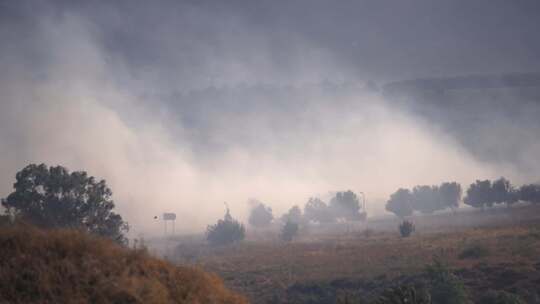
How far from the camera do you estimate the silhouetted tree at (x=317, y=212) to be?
524ft

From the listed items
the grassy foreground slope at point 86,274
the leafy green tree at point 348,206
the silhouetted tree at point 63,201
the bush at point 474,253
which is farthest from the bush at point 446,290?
the leafy green tree at point 348,206

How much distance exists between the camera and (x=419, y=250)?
53219mm

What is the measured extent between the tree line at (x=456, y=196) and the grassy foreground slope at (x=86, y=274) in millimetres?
135019

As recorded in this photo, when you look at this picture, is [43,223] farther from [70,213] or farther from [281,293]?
[281,293]

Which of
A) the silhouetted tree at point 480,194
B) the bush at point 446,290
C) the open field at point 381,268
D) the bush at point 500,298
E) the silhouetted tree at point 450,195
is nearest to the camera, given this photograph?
the bush at point 500,298

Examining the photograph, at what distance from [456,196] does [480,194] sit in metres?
13.0

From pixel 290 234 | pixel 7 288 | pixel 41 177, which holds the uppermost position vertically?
pixel 41 177

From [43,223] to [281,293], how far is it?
23363 mm

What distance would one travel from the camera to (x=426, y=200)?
14688 cm

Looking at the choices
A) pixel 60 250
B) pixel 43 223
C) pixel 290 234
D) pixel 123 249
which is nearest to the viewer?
pixel 60 250

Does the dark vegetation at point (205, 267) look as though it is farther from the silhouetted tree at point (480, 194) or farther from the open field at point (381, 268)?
the silhouetted tree at point (480, 194)

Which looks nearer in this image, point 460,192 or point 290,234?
point 290,234

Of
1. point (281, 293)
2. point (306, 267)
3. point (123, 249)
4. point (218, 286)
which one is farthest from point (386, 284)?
point (123, 249)

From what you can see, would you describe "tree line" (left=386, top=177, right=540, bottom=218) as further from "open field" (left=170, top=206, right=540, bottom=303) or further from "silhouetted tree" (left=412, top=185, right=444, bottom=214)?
"open field" (left=170, top=206, right=540, bottom=303)
